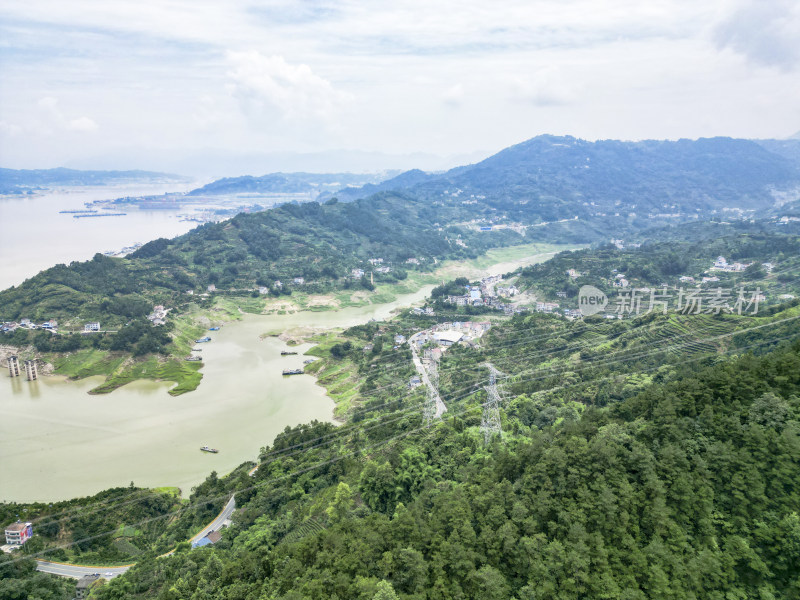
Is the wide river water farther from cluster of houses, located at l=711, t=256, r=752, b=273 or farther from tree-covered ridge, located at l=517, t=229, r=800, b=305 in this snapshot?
cluster of houses, located at l=711, t=256, r=752, b=273

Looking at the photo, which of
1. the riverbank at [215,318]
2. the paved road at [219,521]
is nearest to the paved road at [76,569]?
the paved road at [219,521]

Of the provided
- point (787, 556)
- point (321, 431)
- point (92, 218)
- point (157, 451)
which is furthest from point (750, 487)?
point (92, 218)

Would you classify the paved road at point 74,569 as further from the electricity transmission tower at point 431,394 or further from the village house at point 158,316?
the village house at point 158,316

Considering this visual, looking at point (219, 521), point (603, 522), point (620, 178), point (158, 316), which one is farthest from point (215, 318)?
point (620, 178)

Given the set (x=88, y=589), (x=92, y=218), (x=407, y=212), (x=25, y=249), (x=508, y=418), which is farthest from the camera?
(x=92, y=218)

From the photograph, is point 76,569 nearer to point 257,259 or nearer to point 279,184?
point 257,259

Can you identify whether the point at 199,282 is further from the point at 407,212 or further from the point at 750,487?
the point at 750,487
